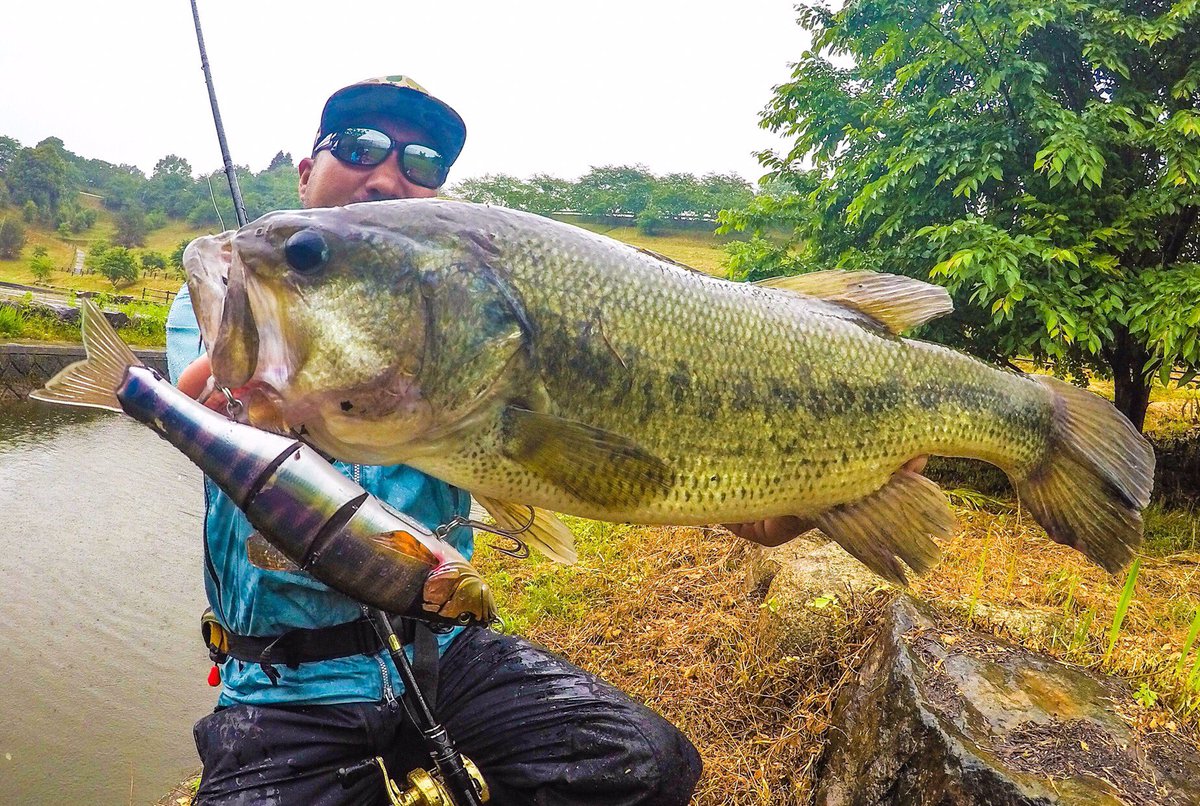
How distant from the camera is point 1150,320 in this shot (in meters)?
5.59

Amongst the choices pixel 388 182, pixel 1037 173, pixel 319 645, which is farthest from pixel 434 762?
pixel 1037 173

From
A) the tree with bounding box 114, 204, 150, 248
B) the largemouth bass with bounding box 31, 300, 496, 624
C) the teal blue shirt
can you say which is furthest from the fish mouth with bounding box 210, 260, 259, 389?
the tree with bounding box 114, 204, 150, 248

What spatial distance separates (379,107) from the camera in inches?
118

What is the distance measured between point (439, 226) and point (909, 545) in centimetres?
164

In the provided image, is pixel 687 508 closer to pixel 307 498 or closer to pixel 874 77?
pixel 307 498

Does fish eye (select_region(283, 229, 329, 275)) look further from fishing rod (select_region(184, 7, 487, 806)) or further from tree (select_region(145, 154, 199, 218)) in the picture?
tree (select_region(145, 154, 199, 218))

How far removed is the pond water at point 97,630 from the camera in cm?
478

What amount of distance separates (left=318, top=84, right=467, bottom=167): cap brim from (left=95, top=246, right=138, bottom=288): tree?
45210mm

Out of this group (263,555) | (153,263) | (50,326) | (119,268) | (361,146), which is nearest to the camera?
(263,555)

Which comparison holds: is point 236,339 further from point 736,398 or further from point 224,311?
point 736,398

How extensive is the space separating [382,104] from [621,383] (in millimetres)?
2111

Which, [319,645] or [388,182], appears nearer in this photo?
[319,645]

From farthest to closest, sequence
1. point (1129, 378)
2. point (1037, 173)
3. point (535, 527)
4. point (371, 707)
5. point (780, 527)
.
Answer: point (1129, 378)
point (1037, 173)
point (371, 707)
point (780, 527)
point (535, 527)

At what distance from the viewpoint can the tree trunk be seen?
6.91m
